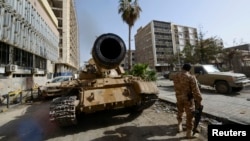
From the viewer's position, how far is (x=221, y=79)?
11.2 meters

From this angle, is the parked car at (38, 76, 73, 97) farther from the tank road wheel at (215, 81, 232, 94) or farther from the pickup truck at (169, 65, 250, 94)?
the tank road wheel at (215, 81, 232, 94)

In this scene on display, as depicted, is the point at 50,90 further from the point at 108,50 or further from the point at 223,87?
the point at 223,87

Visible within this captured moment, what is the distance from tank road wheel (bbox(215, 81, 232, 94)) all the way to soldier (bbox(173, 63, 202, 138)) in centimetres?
758

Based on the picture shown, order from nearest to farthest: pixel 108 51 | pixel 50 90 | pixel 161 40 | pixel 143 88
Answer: pixel 143 88 < pixel 108 51 < pixel 50 90 < pixel 161 40

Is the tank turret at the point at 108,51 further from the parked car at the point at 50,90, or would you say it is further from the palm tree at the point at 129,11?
the palm tree at the point at 129,11

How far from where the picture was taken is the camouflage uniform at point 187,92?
4.22 m

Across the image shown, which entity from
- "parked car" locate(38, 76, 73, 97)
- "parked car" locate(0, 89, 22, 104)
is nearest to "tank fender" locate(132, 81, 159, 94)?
"parked car" locate(38, 76, 73, 97)

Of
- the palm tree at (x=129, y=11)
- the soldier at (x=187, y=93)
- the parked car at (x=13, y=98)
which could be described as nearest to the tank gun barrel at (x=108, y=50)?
the soldier at (x=187, y=93)

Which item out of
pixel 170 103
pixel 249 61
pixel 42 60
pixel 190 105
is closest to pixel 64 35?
pixel 42 60

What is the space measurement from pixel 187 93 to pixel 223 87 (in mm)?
7898

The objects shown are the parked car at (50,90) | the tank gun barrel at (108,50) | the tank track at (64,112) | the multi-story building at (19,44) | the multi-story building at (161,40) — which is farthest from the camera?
the multi-story building at (161,40)

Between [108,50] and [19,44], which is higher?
[19,44]

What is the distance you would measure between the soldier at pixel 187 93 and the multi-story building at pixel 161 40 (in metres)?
69.6

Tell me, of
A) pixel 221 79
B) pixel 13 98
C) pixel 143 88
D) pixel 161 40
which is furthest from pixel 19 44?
pixel 161 40
